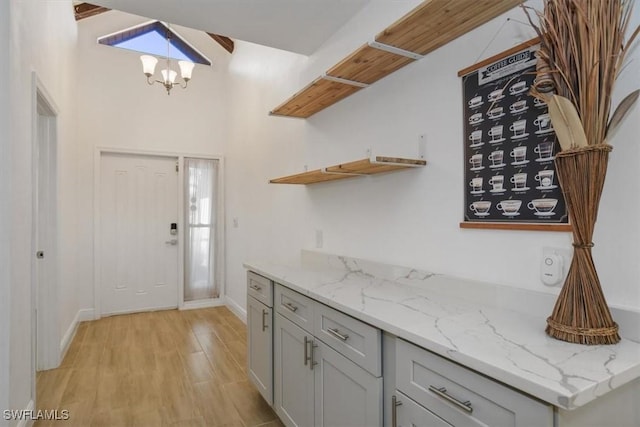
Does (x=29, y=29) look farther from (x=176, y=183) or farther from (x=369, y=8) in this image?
(x=176, y=183)

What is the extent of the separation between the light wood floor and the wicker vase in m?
1.82

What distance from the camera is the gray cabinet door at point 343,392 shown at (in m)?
1.30

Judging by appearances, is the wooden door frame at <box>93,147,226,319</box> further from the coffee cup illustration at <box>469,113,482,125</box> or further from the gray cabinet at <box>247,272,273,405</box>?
the coffee cup illustration at <box>469,113,482,125</box>

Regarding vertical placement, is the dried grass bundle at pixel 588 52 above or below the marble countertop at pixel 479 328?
above

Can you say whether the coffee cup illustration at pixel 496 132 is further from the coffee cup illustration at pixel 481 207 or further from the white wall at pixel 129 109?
the white wall at pixel 129 109

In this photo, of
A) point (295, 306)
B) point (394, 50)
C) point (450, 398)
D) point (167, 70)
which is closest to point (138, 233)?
point (167, 70)

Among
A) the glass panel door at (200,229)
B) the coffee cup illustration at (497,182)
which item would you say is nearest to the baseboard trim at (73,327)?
the glass panel door at (200,229)

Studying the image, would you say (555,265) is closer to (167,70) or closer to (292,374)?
(292,374)

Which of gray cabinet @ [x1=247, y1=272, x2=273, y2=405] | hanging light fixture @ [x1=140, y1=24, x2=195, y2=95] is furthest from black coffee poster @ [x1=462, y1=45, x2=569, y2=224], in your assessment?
A: hanging light fixture @ [x1=140, y1=24, x2=195, y2=95]

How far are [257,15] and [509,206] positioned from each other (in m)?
1.88

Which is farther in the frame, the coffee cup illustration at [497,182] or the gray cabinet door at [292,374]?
the gray cabinet door at [292,374]

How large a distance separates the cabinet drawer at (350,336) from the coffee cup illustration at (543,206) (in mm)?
724

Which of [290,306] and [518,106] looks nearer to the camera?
[518,106]

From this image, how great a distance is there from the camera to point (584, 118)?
98 centimetres
